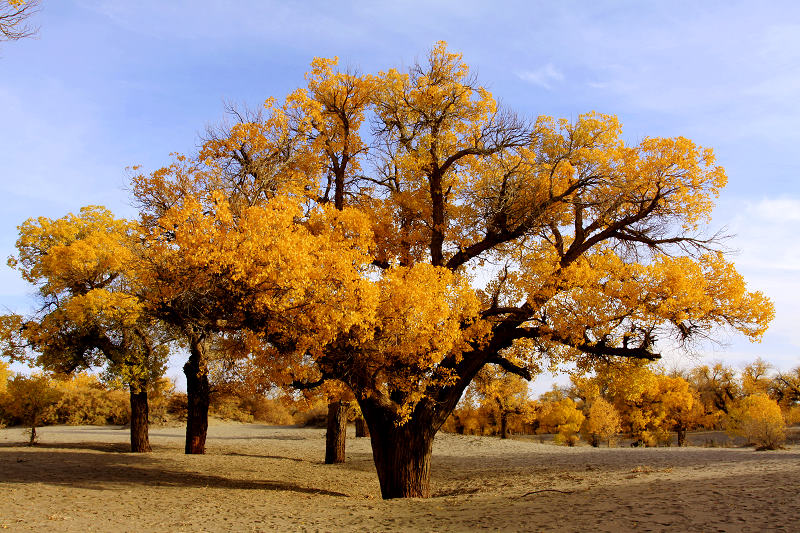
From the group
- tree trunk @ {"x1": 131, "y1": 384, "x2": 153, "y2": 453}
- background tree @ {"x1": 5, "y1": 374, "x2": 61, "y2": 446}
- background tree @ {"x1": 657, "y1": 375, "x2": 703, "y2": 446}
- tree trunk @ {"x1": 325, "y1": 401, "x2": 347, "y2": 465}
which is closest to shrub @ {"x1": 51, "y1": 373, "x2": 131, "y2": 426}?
background tree @ {"x1": 5, "y1": 374, "x2": 61, "y2": 446}

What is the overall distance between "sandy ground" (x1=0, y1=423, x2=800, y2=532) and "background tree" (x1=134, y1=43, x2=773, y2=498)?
2698mm

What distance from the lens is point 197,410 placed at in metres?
20.8

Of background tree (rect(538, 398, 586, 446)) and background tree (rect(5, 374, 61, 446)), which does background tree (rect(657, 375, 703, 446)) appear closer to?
background tree (rect(538, 398, 586, 446))

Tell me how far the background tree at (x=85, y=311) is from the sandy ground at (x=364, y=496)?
332 centimetres

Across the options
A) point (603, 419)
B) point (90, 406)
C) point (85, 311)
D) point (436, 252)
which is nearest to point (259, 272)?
point (436, 252)

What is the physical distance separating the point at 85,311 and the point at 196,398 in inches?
217

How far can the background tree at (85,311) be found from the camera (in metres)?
18.2

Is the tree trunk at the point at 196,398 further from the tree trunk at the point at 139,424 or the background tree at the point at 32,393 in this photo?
the background tree at the point at 32,393

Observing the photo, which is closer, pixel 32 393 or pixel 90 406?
pixel 32 393

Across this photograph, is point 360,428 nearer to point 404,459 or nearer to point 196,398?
point 196,398

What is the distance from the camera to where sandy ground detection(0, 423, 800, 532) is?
8.58 meters

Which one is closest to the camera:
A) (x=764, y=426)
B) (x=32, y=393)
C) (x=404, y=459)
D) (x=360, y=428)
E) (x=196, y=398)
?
(x=404, y=459)

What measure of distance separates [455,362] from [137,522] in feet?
25.2

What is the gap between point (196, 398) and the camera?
20.6 metres
